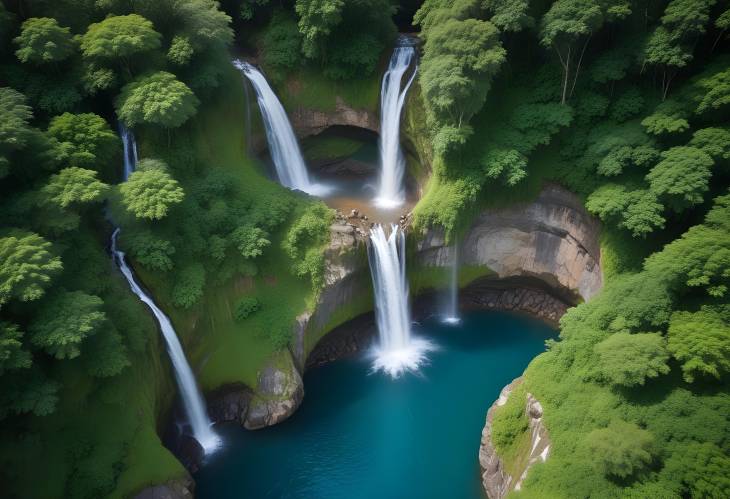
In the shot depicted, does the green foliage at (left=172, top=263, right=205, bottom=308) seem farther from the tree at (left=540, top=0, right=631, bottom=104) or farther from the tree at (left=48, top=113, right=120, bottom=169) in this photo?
the tree at (left=540, top=0, right=631, bottom=104)

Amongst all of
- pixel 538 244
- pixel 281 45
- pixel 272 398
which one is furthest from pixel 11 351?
pixel 538 244

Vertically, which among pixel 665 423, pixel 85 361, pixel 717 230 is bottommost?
pixel 665 423

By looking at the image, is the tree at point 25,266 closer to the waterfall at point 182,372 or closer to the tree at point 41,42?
the waterfall at point 182,372

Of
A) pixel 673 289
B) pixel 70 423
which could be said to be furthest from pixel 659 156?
pixel 70 423

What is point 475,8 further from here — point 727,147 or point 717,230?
point 717,230

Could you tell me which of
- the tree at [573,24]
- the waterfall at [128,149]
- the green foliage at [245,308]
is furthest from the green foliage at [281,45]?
the green foliage at [245,308]

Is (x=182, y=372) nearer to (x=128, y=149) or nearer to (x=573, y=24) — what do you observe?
(x=128, y=149)
